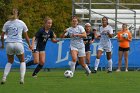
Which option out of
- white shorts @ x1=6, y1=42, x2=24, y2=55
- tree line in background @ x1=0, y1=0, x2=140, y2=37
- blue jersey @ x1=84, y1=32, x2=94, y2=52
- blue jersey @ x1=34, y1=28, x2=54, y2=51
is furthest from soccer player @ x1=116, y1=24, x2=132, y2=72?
tree line in background @ x1=0, y1=0, x2=140, y2=37

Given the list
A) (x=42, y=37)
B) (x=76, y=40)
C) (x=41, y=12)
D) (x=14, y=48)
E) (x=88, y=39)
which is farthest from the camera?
(x=41, y=12)

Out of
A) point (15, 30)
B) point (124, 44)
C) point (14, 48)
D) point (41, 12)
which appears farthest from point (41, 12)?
point (14, 48)

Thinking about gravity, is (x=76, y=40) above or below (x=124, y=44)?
above

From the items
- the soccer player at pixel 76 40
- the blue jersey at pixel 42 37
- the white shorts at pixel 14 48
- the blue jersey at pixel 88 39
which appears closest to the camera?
the white shorts at pixel 14 48

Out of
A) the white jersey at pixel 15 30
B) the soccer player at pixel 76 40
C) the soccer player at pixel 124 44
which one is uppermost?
the white jersey at pixel 15 30

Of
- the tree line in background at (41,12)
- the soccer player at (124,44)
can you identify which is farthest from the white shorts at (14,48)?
the tree line in background at (41,12)

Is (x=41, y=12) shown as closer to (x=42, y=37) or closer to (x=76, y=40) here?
(x=76, y=40)

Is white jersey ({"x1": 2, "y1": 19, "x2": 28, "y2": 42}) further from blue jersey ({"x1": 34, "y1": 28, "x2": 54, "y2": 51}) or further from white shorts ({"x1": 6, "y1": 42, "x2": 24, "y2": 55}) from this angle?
blue jersey ({"x1": 34, "y1": 28, "x2": 54, "y2": 51})

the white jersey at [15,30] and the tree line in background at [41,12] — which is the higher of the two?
the white jersey at [15,30]

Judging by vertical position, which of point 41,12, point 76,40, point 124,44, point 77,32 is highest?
point 77,32

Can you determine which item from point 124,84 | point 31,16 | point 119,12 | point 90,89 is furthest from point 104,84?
point 31,16

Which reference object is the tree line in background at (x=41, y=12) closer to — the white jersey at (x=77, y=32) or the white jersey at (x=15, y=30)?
the white jersey at (x=77, y=32)

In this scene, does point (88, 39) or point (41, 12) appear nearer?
point (88, 39)

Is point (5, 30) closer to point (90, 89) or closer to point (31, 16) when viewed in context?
point (90, 89)
